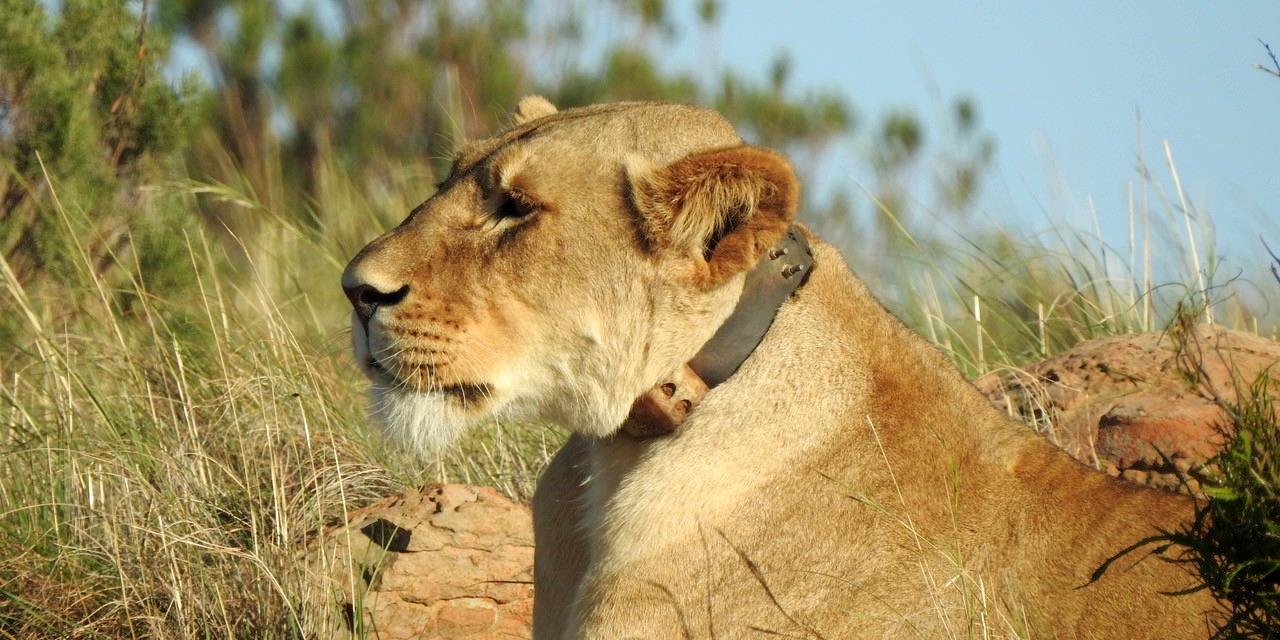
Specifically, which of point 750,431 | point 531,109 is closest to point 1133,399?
point 750,431

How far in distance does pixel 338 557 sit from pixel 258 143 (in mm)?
12178

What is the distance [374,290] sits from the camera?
337cm

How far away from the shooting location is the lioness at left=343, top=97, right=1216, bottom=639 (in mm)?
3303

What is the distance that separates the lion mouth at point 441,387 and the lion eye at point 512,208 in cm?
39

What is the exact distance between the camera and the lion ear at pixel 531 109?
13.4ft

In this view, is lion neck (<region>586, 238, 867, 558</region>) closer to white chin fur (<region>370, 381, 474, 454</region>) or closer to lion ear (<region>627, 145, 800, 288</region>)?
lion ear (<region>627, 145, 800, 288</region>)

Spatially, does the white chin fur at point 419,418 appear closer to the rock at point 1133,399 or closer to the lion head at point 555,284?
the lion head at point 555,284

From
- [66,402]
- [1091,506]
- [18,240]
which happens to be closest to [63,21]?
[18,240]

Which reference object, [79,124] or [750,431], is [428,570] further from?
[79,124]

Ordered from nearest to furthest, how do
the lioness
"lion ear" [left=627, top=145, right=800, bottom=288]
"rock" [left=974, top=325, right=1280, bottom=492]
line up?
"lion ear" [left=627, top=145, right=800, bottom=288] → the lioness → "rock" [left=974, top=325, right=1280, bottom=492]

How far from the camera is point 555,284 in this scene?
340 centimetres

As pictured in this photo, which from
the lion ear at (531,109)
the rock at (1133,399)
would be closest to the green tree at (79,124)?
the lion ear at (531,109)

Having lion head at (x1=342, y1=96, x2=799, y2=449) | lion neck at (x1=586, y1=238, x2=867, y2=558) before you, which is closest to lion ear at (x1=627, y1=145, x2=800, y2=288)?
lion head at (x1=342, y1=96, x2=799, y2=449)

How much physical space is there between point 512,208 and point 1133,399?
2.29m
